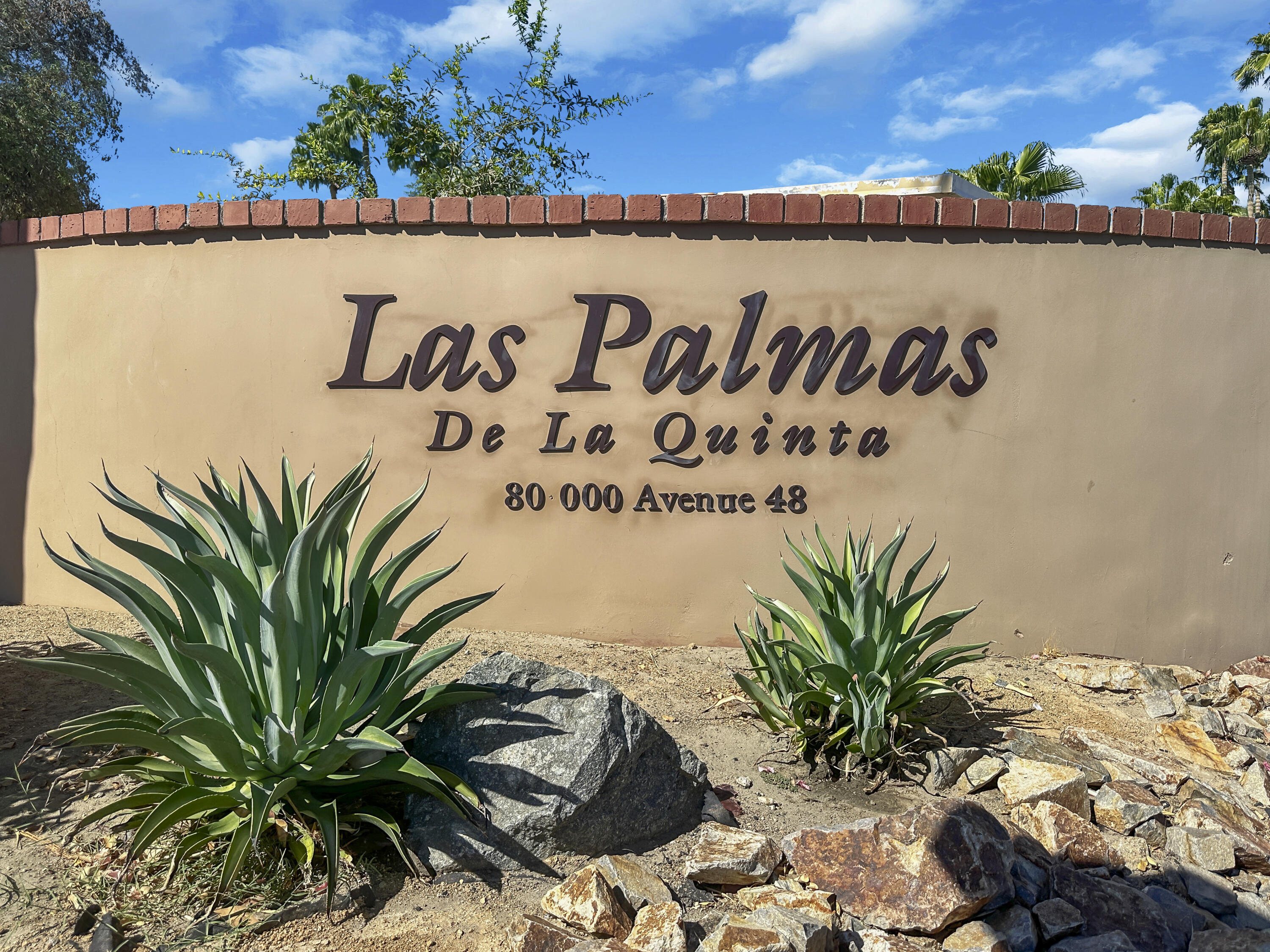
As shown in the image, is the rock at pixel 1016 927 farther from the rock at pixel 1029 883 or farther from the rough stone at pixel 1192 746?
the rough stone at pixel 1192 746

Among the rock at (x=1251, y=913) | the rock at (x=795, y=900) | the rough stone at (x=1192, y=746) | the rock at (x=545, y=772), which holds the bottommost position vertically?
the rock at (x=1251, y=913)

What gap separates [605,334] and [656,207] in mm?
870

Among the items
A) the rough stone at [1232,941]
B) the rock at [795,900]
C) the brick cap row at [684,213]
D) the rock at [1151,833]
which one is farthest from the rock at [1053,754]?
the brick cap row at [684,213]

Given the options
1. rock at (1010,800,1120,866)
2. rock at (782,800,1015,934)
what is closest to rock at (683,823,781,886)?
rock at (782,800,1015,934)

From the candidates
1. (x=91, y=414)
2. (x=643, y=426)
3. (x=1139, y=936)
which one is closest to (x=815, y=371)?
(x=643, y=426)

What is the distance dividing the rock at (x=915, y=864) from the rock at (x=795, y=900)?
10 centimetres

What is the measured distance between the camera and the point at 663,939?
8.58 ft

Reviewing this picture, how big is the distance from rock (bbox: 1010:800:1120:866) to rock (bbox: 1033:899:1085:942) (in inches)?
19.8

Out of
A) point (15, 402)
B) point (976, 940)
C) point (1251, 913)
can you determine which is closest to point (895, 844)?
point (976, 940)

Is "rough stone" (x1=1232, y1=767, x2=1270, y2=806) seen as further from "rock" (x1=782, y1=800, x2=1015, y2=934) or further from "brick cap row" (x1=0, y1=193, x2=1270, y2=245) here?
"brick cap row" (x1=0, y1=193, x2=1270, y2=245)

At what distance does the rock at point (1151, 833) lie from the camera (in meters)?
3.79

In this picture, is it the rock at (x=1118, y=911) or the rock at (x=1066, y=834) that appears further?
the rock at (x=1066, y=834)

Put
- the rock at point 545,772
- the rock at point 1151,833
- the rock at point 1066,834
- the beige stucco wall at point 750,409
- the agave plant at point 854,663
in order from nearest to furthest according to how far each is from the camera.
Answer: the rock at point 545,772 < the rock at point 1066,834 < the rock at point 1151,833 < the agave plant at point 854,663 < the beige stucco wall at point 750,409

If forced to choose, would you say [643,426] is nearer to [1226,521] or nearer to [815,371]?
[815,371]
